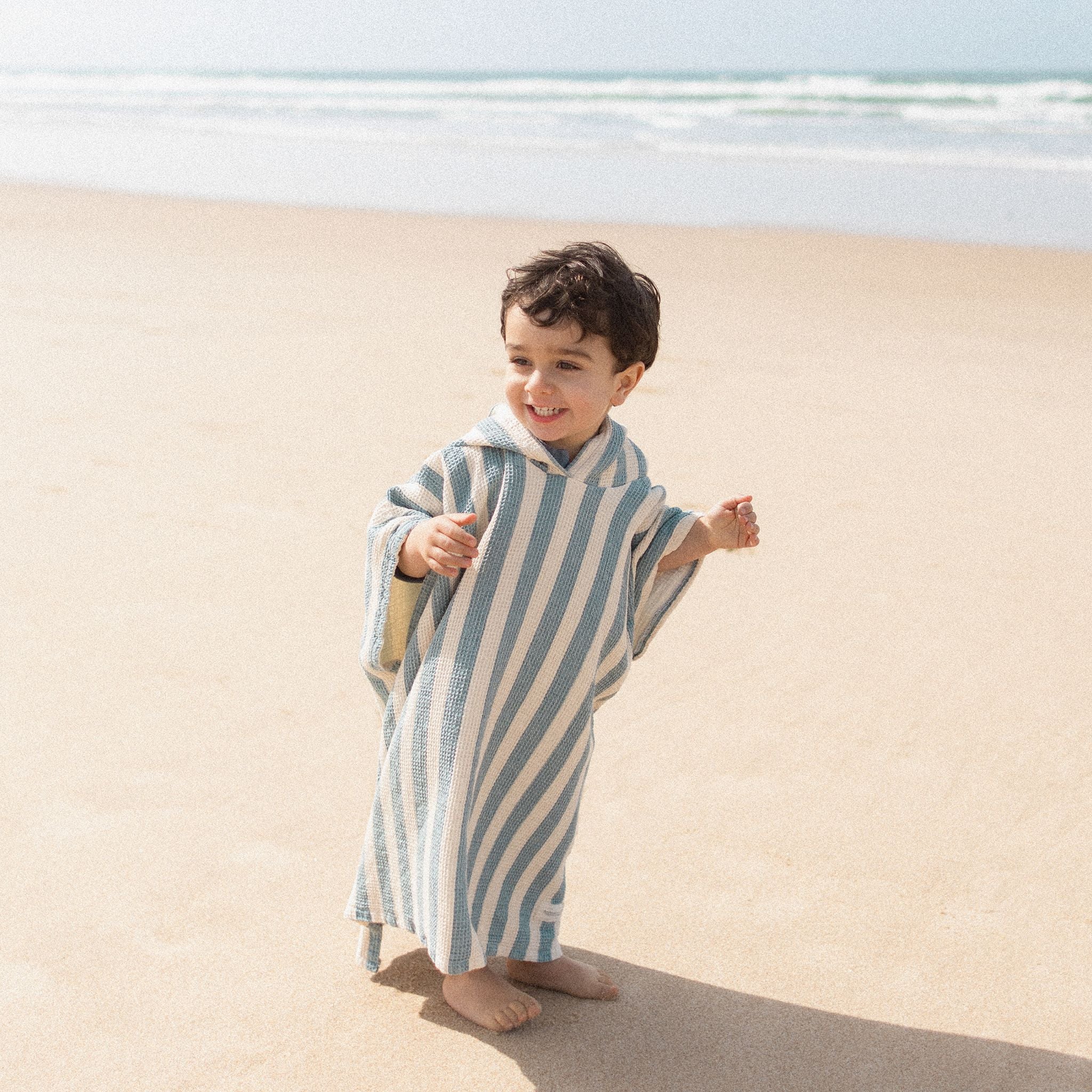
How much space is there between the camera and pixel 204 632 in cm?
378

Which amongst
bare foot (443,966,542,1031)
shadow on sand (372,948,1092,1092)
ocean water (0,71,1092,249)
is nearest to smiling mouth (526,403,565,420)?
bare foot (443,966,542,1031)

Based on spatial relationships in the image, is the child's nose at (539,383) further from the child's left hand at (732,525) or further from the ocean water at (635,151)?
the ocean water at (635,151)

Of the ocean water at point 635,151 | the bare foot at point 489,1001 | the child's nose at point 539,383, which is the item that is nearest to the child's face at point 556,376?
the child's nose at point 539,383

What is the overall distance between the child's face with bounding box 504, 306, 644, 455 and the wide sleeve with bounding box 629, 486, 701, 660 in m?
0.21

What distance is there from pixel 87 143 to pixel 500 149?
241 inches

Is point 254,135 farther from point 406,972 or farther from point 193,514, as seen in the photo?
point 406,972

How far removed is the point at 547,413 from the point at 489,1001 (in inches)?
40.1

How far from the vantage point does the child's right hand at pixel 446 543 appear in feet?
6.75

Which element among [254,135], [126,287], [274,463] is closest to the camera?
[274,463]

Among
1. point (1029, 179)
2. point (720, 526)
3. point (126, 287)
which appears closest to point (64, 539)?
point (720, 526)

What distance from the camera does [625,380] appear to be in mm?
2258

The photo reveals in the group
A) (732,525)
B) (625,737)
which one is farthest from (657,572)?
(625,737)

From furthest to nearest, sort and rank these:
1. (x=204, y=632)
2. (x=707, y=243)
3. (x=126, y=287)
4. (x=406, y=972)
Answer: (x=707, y=243), (x=126, y=287), (x=204, y=632), (x=406, y=972)

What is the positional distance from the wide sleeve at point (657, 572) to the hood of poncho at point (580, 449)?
0.07 meters
